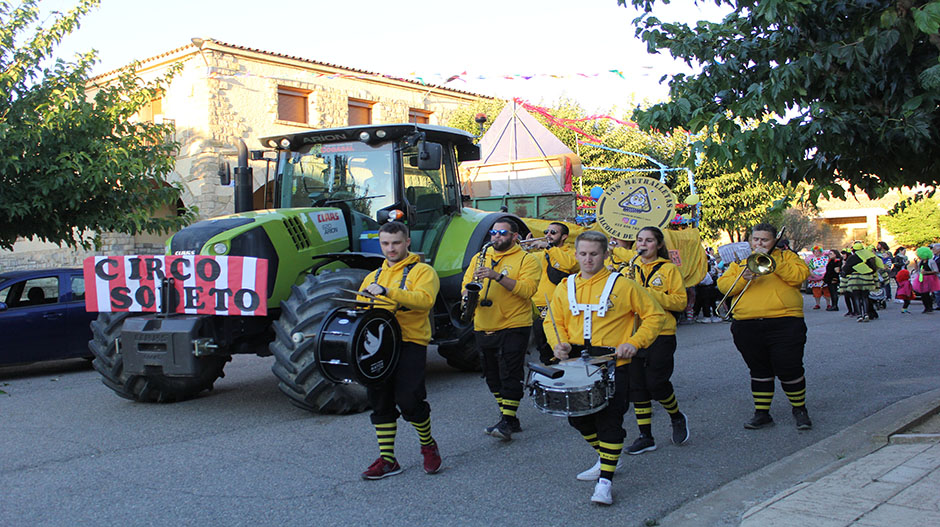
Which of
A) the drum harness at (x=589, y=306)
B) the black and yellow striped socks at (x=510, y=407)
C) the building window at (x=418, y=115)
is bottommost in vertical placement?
the black and yellow striped socks at (x=510, y=407)

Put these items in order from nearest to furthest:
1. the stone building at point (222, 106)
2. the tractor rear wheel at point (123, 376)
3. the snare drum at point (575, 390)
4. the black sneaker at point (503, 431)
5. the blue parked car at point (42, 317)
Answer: the snare drum at point (575, 390), the black sneaker at point (503, 431), the tractor rear wheel at point (123, 376), the blue parked car at point (42, 317), the stone building at point (222, 106)

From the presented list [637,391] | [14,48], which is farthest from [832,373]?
[14,48]

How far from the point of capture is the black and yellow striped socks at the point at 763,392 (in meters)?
6.44

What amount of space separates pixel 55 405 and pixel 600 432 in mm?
5990

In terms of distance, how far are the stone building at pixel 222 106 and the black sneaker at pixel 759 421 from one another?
14.6m

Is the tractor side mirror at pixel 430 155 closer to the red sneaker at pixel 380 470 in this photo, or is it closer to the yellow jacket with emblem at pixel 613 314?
the yellow jacket with emblem at pixel 613 314

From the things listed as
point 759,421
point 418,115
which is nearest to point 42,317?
point 759,421

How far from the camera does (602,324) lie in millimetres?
4852

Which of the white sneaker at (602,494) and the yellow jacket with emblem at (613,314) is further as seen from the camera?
the yellow jacket with emblem at (613,314)

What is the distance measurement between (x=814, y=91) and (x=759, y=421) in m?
2.61

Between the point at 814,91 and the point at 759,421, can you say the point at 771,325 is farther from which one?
the point at 814,91

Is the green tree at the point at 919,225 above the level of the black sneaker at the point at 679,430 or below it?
above

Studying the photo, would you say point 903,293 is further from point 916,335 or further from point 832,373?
point 832,373

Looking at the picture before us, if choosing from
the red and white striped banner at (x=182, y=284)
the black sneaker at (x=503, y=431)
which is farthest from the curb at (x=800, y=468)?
the red and white striped banner at (x=182, y=284)
